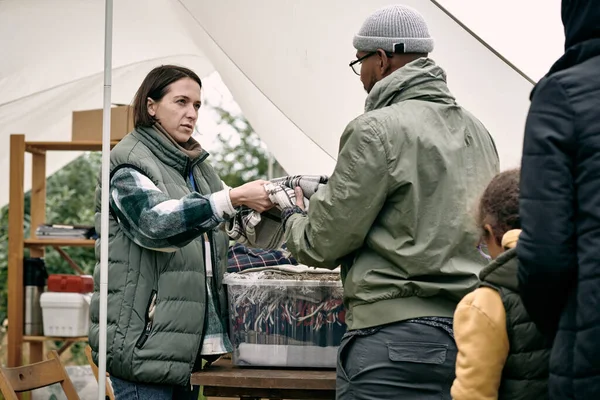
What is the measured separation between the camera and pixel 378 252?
7.45 feet

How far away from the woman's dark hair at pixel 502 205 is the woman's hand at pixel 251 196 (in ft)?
2.91

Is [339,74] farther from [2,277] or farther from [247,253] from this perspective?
[2,277]

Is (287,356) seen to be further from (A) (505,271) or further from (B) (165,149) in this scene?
(A) (505,271)

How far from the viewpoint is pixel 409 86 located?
2359 mm

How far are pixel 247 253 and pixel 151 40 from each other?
2.79 meters

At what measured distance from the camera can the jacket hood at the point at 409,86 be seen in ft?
7.71

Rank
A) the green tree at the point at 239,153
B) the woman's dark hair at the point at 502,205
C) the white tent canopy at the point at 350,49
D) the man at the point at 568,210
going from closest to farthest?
the man at the point at 568,210 → the woman's dark hair at the point at 502,205 → the white tent canopy at the point at 350,49 → the green tree at the point at 239,153

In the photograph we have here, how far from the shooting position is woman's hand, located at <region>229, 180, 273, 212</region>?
2727 millimetres

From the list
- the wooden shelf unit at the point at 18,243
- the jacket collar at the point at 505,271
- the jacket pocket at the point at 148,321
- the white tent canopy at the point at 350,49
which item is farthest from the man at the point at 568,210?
the wooden shelf unit at the point at 18,243

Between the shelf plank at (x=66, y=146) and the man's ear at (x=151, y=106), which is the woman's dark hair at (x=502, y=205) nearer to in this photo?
the man's ear at (x=151, y=106)

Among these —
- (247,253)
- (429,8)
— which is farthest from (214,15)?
(247,253)

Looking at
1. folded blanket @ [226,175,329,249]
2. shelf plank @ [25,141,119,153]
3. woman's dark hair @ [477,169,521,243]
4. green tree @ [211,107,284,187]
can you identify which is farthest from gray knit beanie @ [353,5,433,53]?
green tree @ [211,107,284,187]

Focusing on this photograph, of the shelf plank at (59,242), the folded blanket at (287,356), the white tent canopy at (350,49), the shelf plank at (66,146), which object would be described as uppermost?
the white tent canopy at (350,49)

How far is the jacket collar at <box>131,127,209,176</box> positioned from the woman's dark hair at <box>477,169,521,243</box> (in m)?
1.19
